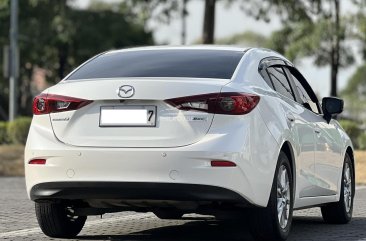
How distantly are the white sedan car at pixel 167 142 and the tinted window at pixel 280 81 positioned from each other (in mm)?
196

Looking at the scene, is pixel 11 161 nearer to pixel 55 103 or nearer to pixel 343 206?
pixel 343 206

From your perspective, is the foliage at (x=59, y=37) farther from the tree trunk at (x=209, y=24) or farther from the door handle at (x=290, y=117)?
the door handle at (x=290, y=117)

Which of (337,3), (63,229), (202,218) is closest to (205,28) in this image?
(337,3)

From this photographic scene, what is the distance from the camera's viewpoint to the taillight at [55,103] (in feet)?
25.4

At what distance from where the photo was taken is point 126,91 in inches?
300

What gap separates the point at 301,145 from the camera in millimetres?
8688

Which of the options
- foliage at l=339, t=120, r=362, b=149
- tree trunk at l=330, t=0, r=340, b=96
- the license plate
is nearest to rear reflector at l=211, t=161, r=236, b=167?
the license plate

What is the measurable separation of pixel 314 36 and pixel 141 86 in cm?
3121

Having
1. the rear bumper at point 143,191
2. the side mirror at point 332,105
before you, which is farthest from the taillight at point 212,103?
the side mirror at point 332,105

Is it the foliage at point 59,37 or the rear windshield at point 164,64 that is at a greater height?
the rear windshield at point 164,64

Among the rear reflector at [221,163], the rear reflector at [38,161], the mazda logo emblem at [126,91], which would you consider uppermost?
the mazda logo emblem at [126,91]

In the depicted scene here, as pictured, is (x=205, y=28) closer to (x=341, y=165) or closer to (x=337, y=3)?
(x=337, y=3)

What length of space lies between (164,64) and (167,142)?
3.02 ft

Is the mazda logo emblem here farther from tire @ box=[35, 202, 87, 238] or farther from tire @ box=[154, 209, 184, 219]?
tire @ box=[35, 202, 87, 238]
